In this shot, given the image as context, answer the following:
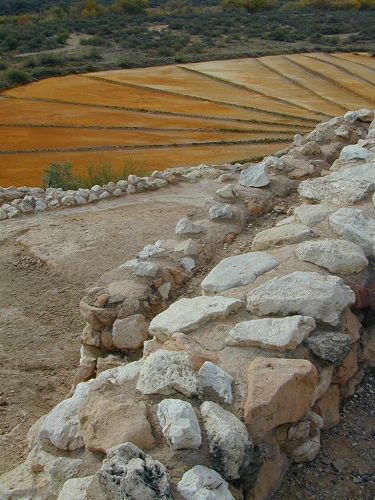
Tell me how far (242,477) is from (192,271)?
292 cm

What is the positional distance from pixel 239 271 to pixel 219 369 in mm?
1318

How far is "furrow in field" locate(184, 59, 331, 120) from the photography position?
28.6 metres

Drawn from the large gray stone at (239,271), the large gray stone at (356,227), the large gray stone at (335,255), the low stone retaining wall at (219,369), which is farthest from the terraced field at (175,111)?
the large gray stone at (335,255)

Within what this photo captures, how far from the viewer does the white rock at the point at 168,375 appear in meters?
3.67

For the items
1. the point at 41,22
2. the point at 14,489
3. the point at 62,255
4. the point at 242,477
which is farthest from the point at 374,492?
the point at 41,22

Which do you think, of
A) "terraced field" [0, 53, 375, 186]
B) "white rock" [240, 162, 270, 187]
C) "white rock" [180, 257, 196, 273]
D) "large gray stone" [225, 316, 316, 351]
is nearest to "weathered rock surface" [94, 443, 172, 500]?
"large gray stone" [225, 316, 316, 351]

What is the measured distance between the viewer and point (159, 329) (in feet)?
14.8

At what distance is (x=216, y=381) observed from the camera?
12.3ft

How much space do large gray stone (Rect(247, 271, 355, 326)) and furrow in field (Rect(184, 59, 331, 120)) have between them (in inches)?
890

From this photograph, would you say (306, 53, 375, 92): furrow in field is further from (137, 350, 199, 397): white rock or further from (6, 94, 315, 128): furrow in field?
(137, 350, 199, 397): white rock

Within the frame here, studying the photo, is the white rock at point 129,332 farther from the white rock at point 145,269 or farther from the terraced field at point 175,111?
the terraced field at point 175,111

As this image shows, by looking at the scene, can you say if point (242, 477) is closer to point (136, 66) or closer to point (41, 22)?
point (136, 66)

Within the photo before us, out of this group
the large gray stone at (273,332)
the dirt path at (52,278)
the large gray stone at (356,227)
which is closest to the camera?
the large gray stone at (273,332)

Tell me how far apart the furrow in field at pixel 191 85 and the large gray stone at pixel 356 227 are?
2085 cm
